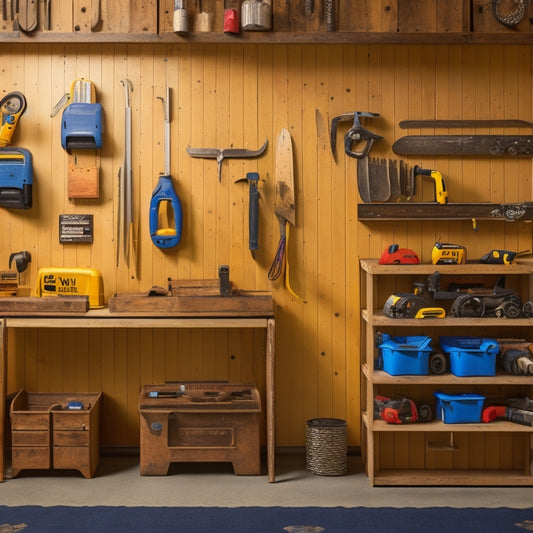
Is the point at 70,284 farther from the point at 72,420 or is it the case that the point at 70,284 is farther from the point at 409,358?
the point at 409,358

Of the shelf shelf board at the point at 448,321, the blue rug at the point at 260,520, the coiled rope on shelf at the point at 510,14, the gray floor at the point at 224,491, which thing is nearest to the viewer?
the blue rug at the point at 260,520

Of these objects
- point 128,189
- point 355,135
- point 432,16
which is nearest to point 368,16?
point 432,16

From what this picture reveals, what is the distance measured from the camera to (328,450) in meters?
4.42

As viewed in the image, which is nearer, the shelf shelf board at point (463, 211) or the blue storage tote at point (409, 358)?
the blue storage tote at point (409, 358)

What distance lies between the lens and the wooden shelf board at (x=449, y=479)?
4.33 meters

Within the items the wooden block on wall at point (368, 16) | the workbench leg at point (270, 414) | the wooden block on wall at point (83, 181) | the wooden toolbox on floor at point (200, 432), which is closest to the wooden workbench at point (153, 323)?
the workbench leg at point (270, 414)

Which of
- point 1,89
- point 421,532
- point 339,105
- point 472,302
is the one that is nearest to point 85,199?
point 1,89

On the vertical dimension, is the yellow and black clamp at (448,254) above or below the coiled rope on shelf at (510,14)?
below

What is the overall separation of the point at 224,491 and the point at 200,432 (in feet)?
1.20

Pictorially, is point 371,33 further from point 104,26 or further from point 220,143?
point 104,26

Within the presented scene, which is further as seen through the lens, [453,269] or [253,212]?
[253,212]

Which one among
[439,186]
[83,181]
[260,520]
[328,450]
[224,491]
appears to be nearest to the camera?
[260,520]

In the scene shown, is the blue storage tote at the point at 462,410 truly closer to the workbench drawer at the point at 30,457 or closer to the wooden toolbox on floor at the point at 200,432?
the wooden toolbox on floor at the point at 200,432

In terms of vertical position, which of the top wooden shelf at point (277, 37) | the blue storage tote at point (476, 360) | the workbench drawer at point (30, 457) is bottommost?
the workbench drawer at point (30, 457)
